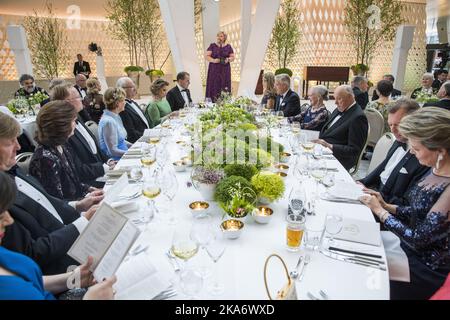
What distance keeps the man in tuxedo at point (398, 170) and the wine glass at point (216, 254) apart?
150 cm

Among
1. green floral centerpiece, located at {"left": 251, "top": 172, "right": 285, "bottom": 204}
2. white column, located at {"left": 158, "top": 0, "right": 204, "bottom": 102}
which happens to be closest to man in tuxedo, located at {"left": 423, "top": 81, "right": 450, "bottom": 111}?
green floral centerpiece, located at {"left": 251, "top": 172, "right": 285, "bottom": 204}

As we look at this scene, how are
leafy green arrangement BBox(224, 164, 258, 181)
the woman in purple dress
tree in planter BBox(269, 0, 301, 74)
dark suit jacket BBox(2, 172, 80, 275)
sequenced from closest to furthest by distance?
1. dark suit jacket BBox(2, 172, 80, 275)
2. leafy green arrangement BBox(224, 164, 258, 181)
3. the woman in purple dress
4. tree in planter BBox(269, 0, 301, 74)

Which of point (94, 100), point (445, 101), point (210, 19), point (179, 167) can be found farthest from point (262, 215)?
point (210, 19)

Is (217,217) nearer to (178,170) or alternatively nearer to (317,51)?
(178,170)

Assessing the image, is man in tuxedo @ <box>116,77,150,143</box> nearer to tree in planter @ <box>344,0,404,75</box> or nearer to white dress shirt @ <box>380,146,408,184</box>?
white dress shirt @ <box>380,146,408,184</box>

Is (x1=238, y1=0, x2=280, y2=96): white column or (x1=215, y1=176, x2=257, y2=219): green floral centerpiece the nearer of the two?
(x1=215, y1=176, x2=257, y2=219): green floral centerpiece

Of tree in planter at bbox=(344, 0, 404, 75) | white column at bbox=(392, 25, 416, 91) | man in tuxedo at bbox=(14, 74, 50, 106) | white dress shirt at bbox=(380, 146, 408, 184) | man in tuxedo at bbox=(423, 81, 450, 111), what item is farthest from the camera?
tree in planter at bbox=(344, 0, 404, 75)

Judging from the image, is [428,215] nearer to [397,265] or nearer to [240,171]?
[397,265]

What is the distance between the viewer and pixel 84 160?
2.98 m

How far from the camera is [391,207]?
215 cm

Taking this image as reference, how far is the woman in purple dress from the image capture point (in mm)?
7582

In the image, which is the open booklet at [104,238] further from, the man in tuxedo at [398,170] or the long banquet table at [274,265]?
the man in tuxedo at [398,170]

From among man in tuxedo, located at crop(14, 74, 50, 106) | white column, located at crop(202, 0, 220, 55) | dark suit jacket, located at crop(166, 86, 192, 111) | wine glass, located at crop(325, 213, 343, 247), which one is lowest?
wine glass, located at crop(325, 213, 343, 247)

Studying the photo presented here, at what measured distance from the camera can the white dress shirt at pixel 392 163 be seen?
2.45 m
